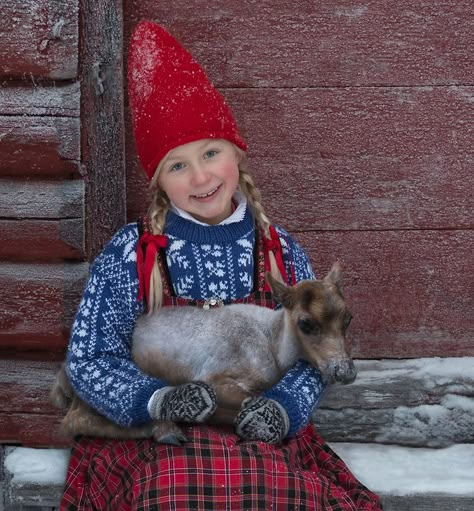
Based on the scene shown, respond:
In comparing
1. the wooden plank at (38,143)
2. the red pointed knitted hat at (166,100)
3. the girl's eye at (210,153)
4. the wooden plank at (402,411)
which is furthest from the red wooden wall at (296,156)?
the girl's eye at (210,153)

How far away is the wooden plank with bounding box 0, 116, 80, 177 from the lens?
2469 mm

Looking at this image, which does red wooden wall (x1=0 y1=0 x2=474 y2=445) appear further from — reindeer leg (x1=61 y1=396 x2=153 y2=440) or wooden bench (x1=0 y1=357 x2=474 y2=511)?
reindeer leg (x1=61 y1=396 x2=153 y2=440)

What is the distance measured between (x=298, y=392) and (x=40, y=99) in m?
1.03

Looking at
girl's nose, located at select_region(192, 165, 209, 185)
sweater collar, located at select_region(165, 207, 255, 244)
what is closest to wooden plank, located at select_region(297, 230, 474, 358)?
sweater collar, located at select_region(165, 207, 255, 244)

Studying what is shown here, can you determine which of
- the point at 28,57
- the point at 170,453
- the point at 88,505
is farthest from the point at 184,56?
the point at 88,505

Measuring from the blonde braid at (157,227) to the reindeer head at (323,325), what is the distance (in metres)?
0.31

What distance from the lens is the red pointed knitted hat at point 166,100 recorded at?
2.20 meters

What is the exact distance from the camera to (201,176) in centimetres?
221

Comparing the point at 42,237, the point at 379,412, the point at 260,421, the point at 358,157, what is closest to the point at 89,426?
the point at 260,421

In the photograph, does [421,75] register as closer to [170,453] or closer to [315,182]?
[315,182]

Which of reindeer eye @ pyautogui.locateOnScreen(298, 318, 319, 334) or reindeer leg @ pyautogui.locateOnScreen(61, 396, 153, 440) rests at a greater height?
reindeer eye @ pyautogui.locateOnScreen(298, 318, 319, 334)

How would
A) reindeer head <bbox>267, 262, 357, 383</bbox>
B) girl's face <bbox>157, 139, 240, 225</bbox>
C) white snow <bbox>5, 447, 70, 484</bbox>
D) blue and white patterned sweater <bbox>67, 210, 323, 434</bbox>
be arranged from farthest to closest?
white snow <bbox>5, 447, 70, 484</bbox> < girl's face <bbox>157, 139, 240, 225</bbox> < blue and white patterned sweater <bbox>67, 210, 323, 434</bbox> < reindeer head <bbox>267, 262, 357, 383</bbox>

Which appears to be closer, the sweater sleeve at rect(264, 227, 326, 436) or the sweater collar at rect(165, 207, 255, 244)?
the sweater sleeve at rect(264, 227, 326, 436)

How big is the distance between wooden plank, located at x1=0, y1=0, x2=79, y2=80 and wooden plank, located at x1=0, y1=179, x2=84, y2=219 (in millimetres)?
301
